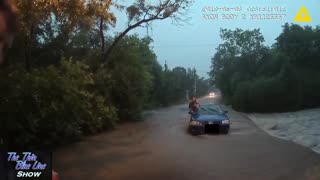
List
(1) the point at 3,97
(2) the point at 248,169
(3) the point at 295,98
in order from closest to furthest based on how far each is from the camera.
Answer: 1. (2) the point at 248,169
2. (1) the point at 3,97
3. (3) the point at 295,98

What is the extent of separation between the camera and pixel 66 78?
1820cm

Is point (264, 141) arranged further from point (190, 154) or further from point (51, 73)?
point (51, 73)

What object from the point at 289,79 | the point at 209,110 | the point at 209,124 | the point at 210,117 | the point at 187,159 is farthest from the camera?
the point at 289,79

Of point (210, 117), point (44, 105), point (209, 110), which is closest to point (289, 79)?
point (209, 110)

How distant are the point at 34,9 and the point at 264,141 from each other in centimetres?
923

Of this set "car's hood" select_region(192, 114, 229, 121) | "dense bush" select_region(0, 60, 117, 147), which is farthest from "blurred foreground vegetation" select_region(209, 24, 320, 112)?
"dense bush" select_region(0, 60, 117, 147)

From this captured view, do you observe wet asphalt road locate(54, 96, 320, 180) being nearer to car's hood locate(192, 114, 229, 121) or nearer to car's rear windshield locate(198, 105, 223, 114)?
car's hood locate(192, 114, 229, 121)

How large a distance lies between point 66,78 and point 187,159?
7.13 m

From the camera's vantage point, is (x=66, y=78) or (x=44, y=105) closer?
(x=44, y=105)

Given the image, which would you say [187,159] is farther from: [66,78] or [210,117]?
[66,78]

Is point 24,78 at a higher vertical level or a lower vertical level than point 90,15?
lower

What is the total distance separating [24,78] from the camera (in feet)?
53.8

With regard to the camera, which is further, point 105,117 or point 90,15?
point 105,117

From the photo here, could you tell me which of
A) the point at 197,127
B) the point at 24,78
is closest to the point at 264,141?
the point at 197,127
